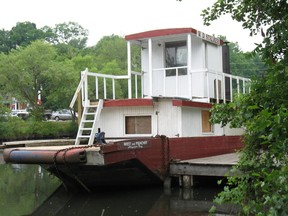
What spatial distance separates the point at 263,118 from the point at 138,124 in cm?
→ 1055

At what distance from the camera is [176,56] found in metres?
14.6

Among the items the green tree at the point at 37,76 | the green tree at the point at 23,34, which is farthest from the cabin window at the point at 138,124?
the green tree at the point at 23,34

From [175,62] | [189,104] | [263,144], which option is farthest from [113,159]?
[263,144]

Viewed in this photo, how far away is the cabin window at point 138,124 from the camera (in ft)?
43.8

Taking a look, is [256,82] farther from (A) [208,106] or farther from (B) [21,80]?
(B) [21,80]

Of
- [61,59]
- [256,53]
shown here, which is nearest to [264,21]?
[256,53]

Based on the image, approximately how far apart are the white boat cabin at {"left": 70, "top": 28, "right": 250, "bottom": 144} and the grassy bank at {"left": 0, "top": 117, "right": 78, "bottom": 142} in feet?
61.9

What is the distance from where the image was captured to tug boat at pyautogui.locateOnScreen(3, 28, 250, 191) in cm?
1062

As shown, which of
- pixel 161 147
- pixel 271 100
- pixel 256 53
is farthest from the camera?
pixel 161 147

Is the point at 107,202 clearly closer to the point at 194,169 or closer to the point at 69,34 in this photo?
the point at 194,169

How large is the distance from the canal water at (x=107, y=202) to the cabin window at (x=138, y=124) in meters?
1.88

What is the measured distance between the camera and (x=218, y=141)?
14688 millimetres

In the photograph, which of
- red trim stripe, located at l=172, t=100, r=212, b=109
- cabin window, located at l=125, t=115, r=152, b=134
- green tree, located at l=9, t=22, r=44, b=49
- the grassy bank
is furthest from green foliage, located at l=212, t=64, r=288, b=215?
green tree, located at l=9, t=22, r=44, b=49

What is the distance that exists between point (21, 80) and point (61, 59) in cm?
903
